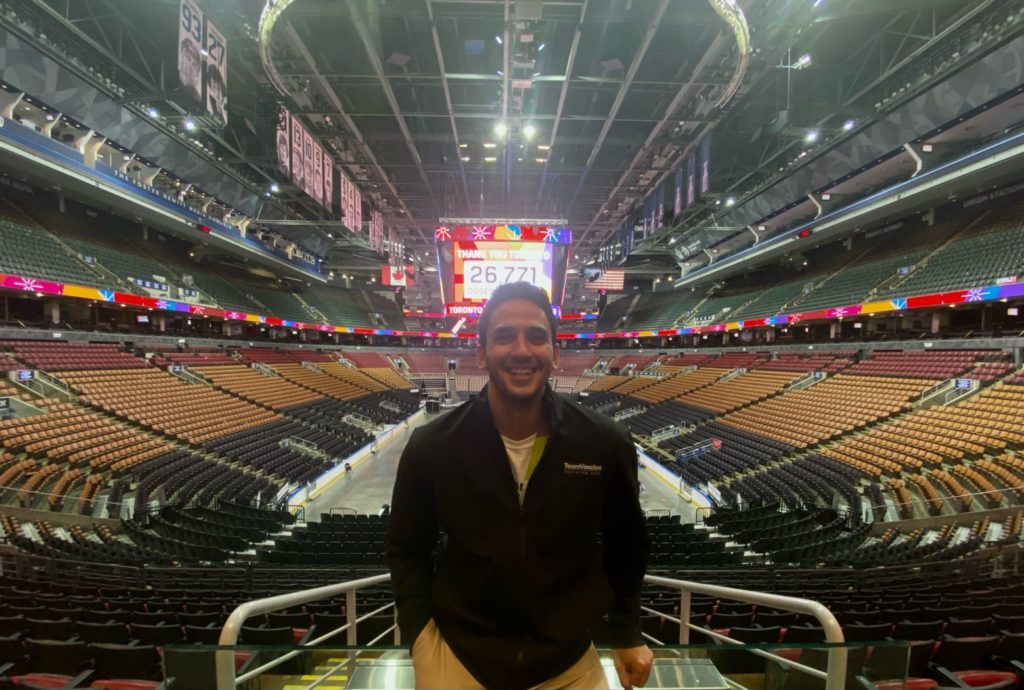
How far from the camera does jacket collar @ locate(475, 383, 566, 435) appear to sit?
127cm

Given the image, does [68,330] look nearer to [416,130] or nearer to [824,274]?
[416,130]

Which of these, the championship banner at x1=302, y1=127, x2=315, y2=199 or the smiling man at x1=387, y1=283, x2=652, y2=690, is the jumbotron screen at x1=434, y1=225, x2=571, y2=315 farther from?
the smiling man at x1=387, y1=283, x2=652, y2=690

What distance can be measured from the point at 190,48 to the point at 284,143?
2981 mm

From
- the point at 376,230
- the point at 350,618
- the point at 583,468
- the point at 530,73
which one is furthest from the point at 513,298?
the point at 376,230

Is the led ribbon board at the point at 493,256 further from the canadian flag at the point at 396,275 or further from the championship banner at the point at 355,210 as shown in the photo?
the canadian flag at the point at 396,275

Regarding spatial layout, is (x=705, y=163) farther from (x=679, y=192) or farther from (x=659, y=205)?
(x=659, y=205)

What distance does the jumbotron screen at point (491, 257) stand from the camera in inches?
639

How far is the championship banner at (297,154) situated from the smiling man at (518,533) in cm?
1293

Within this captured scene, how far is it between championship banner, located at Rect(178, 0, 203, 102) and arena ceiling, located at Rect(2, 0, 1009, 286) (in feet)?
6.80

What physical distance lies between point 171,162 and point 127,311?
852cm

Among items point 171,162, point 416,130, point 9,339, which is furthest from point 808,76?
point 9,339

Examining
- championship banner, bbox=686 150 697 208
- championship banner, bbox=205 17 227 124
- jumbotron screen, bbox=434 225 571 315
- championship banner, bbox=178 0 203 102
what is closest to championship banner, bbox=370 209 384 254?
jumbotron screen, bbox=434 225 571 315

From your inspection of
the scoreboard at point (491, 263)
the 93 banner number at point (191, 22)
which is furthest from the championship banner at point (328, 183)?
the 93 banner number at point (191, 22)

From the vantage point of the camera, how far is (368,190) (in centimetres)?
2147
